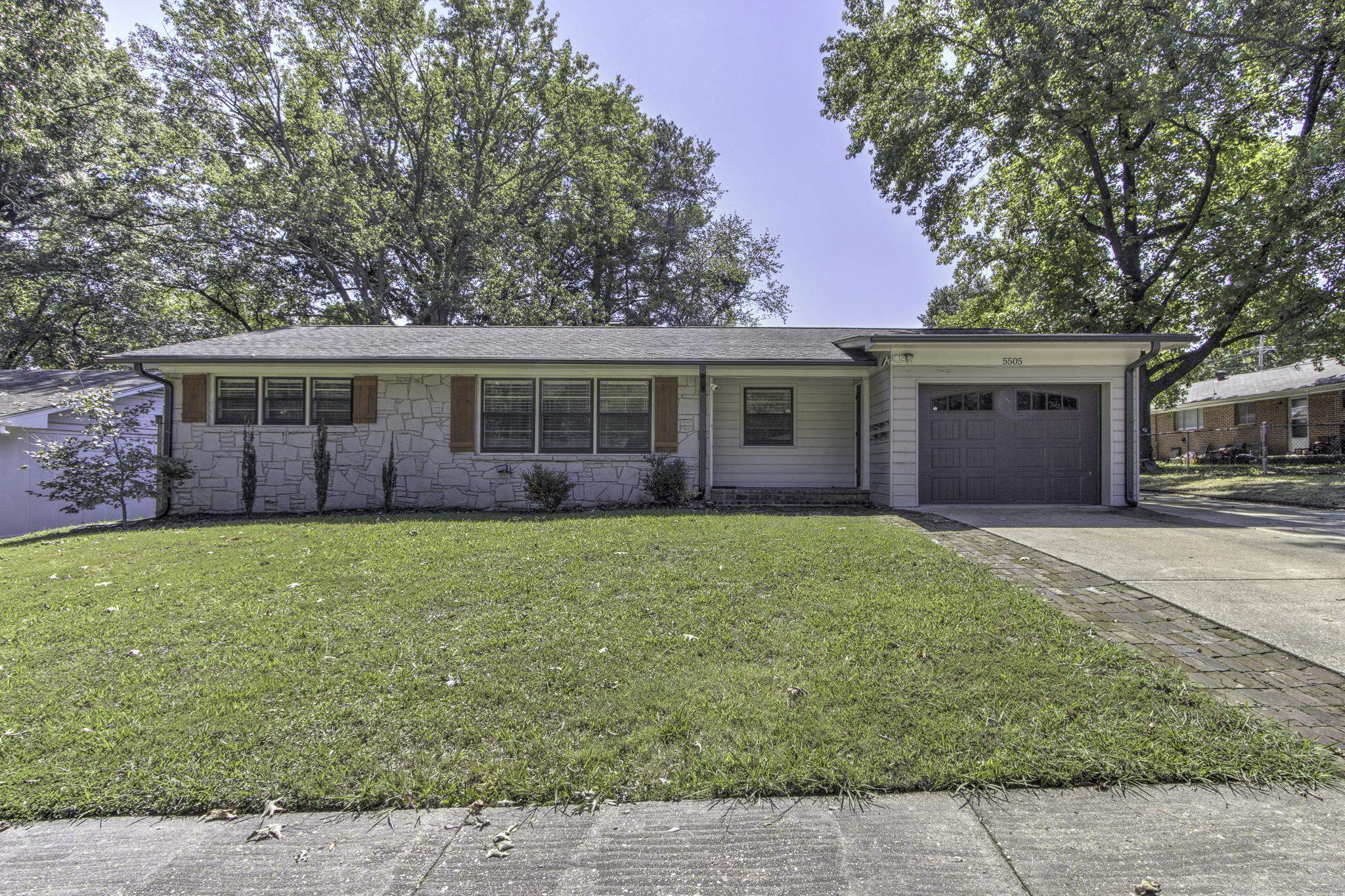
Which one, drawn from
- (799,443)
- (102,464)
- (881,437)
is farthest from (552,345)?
(102,464)

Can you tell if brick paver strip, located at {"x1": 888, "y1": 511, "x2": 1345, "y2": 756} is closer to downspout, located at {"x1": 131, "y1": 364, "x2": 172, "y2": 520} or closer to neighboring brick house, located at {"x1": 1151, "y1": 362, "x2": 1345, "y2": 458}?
downspout, located at {"x1": 131, "y1": 364, "x2": 172, "y2": 520}

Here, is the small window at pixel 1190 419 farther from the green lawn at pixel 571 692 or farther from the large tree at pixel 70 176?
the large tree at pixel 70 176

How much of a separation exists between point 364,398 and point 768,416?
7.17 metres

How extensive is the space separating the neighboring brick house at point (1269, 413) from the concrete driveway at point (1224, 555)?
48.9ft

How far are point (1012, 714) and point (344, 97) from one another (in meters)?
25.4

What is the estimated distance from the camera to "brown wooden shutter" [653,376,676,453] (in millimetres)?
9898

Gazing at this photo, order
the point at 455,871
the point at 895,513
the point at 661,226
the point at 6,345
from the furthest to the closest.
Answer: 1. the point at 661,226
2. the point at 6,345
3. the point at 895,513
4. the point at 455,871

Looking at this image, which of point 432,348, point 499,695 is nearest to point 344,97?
point 432,348

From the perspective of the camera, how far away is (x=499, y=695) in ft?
9.35

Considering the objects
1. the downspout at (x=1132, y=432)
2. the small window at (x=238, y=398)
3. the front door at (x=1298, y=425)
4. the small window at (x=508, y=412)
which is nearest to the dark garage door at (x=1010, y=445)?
the downspout at (x=1132, y=432)

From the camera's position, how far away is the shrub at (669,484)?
30.8ft

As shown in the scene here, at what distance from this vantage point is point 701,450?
393 inches

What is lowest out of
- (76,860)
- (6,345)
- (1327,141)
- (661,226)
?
(76,860)

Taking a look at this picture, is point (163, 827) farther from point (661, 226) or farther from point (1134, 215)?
point (661, 226)
